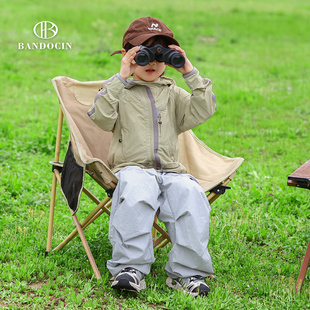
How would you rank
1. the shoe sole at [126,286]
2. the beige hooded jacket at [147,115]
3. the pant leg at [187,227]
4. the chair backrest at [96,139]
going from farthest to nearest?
the chair backrest at [96,139] < the beige hooded jacket at [147,115] < the pant leg at [187,227] < the shoe sole at [126,286]

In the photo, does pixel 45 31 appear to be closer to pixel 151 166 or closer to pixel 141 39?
pixel 141 39

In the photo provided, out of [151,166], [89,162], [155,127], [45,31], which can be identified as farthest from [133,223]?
[45,31]

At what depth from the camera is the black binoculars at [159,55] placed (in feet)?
9.82

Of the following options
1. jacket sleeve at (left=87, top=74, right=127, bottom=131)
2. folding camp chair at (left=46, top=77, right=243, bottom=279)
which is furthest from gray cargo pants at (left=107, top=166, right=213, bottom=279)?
jacket sleeve at (left=87, top=74, right=127, bottom=131)

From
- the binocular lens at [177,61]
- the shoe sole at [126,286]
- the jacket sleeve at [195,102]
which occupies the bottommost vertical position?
the shoe sole at [126,286]

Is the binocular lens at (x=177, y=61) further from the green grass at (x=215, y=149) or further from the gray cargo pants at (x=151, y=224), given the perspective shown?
the green grass at (x=215, y=149)

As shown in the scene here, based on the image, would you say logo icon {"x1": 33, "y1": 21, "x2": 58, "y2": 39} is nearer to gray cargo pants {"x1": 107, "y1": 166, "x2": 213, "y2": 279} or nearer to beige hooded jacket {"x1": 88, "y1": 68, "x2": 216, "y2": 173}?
beige hooded jacket {"x1": 88, "y1": 68, "x2": 216, "y2": 173}

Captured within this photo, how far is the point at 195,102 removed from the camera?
318 centimetres

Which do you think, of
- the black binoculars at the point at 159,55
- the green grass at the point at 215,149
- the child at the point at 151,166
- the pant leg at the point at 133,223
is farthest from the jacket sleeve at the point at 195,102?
the green grass at the point at 215,149

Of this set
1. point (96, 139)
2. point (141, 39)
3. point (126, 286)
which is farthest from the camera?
point (96, 139)

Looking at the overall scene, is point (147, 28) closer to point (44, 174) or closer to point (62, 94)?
point (62, 94)

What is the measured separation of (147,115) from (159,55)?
0.36m

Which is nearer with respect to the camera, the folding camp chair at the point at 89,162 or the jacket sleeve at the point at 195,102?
the folding camp chair at the point at 89,162

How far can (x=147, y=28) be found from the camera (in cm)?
316
